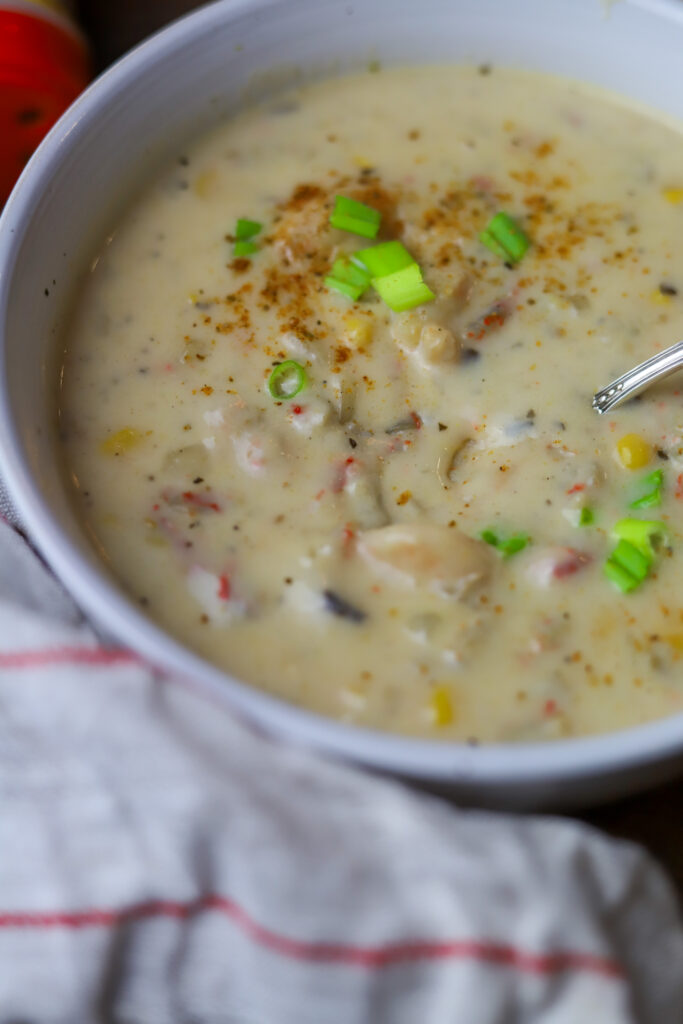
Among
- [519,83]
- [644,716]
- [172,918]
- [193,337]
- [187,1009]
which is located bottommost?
[187,1009]

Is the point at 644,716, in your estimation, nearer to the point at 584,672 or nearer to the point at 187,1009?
the point at 584,672

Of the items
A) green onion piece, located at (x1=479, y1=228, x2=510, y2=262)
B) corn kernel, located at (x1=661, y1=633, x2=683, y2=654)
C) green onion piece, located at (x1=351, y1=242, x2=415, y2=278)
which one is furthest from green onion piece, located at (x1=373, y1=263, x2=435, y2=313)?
corn kernel, located at (x1=661, y1=633, x2=683, y2=654)

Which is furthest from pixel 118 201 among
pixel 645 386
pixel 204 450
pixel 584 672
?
pixel 584 672

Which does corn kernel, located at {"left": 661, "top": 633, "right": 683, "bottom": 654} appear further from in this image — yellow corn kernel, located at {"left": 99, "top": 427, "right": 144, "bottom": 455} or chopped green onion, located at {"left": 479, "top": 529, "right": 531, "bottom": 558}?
yellow corn kernel, located at {"left": 99, "top": 427, "right": 144, "bottom": 455}

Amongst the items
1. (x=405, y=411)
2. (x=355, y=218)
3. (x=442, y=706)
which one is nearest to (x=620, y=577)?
(x=442, y=706)

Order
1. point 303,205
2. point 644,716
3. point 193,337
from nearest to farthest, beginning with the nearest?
point 644,716 < point 193,337 < point 303,205

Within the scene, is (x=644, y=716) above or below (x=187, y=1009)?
above

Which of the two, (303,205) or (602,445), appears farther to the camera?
(303,205)

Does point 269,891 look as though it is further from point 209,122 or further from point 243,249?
point 209,122
